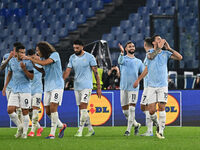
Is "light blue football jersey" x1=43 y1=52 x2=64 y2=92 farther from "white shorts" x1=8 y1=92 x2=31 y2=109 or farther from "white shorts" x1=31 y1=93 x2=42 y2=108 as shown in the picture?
"white shorts" x1=31 y1=93 x2=42 y2=108

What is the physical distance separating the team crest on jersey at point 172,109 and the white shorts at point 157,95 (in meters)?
5.43

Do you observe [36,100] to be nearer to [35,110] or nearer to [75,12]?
[35,110]

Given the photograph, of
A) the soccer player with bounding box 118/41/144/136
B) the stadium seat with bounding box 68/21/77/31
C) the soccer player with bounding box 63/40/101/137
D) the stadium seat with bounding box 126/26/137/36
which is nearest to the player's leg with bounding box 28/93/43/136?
the soccer player with bounding box 63/40/101/137

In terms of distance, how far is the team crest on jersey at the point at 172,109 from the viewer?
16.6 metres

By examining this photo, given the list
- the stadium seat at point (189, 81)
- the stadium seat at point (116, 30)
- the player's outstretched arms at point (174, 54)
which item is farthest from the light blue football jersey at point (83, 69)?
the stadium seat at point (116, 30)

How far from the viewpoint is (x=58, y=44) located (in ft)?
83.6

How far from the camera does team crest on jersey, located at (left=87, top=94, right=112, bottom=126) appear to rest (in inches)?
656

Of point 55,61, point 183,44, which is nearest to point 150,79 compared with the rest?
point 55,61

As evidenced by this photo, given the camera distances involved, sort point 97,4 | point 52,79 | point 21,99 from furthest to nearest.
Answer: point 97,4
point 21,99
point 52,79

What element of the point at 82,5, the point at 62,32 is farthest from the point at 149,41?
the point at 82,5

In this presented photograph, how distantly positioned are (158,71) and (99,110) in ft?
Result: 18.4

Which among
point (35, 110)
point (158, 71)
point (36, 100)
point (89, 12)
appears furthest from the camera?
point (89, 12)

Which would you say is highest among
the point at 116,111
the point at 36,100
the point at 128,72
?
the point at 128,72

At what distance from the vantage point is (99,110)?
1667 centimetres
